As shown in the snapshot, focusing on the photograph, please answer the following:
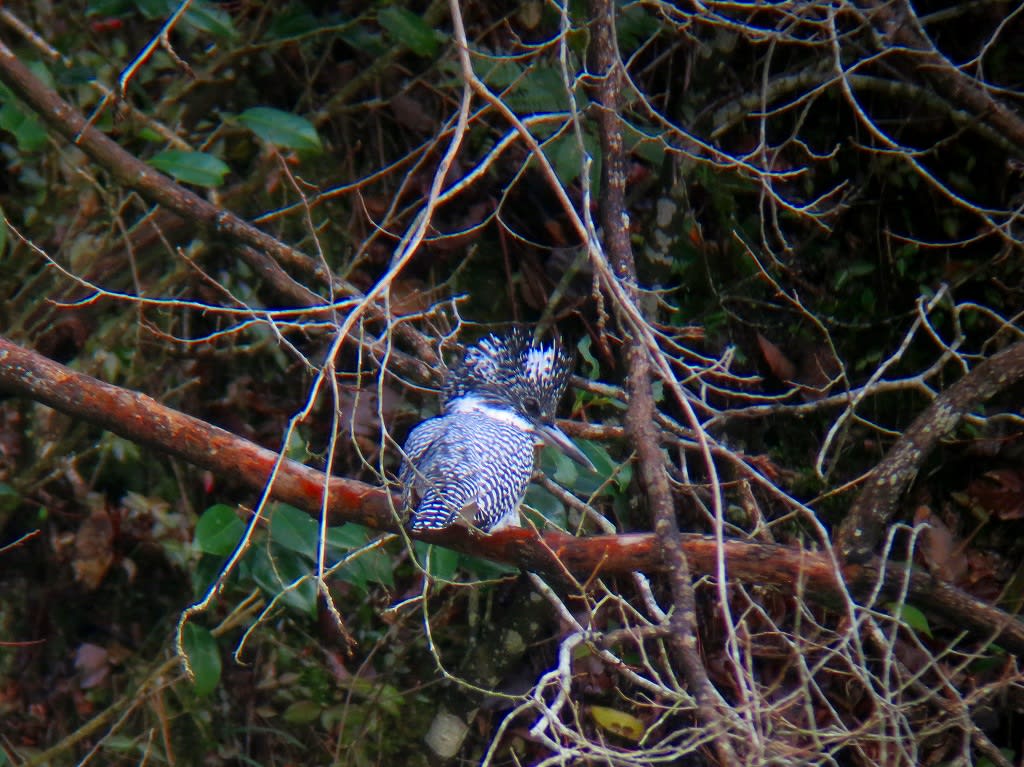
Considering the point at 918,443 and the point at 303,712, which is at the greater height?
the point at 918,443

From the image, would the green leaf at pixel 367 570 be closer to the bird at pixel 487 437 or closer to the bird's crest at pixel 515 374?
the bird at pixel 487 437

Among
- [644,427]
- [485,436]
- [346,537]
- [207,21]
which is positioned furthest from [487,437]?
[207,21]

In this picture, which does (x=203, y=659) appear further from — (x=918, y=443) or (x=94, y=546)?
(x=918, y=443)

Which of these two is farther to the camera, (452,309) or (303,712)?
(303,712)

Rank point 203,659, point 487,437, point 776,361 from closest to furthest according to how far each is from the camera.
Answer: point 487,437 < point 203,659 < point 776,361

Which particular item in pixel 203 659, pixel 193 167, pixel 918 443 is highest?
pixel 193 167

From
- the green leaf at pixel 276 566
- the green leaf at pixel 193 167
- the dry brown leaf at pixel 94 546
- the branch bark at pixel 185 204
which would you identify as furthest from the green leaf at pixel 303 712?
the green leaf at pixel 193 167

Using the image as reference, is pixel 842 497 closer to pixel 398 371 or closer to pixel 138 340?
Result: pixel 398 371
